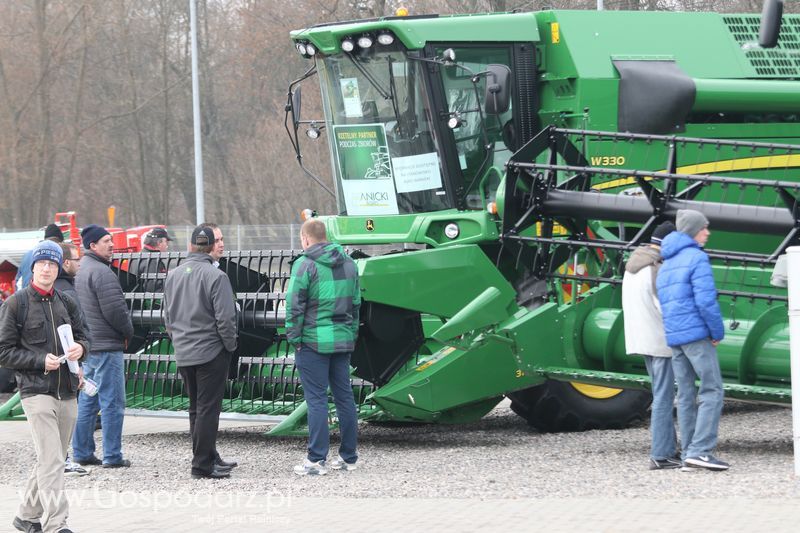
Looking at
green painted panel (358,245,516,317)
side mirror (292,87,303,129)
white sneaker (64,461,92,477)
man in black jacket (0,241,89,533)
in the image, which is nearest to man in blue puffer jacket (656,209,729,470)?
green painted panel (358,245,516,317)

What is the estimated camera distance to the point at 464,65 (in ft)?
36.6

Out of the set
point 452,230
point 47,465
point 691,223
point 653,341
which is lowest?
point 47,465

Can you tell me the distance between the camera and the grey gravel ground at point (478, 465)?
7.91 meters

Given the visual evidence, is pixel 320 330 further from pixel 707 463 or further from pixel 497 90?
pixel 497 90

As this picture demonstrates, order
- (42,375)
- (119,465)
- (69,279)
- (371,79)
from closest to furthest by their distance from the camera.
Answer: (42,375) → (119,465) → (69,279) → (371,79)

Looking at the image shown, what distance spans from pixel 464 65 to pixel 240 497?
16.0ft

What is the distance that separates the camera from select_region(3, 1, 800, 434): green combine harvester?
969cm

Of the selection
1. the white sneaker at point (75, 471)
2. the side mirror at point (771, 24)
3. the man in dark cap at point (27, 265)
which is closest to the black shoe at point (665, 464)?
the side mirror at point (771, 24)

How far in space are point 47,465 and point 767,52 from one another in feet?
27.1

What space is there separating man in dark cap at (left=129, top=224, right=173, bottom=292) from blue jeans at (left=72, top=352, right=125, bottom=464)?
1.64 meters

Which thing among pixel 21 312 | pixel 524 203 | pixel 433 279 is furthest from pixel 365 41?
pixel 21 312

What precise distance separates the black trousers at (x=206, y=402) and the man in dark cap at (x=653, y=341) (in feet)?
9.58

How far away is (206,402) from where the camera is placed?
888cm

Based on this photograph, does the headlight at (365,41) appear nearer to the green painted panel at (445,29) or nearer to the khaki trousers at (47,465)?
the green painted panel at (445,29)
